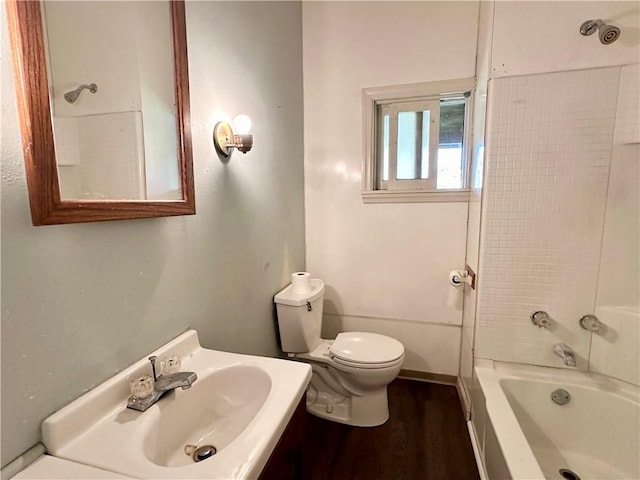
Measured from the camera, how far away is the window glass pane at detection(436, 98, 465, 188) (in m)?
2.08

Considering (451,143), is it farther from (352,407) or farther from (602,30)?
(352,407)

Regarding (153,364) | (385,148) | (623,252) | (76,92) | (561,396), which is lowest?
(561,396)

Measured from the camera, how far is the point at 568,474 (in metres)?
1.43

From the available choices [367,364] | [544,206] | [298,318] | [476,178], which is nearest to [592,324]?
[544,206]

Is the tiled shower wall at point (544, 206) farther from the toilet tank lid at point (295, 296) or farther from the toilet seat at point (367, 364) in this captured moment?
the toilet tank lid at point (295, 296)

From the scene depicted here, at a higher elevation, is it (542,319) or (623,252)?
(623,252)

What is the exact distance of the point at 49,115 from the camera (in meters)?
0.67

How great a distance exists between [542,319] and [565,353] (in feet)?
0.61

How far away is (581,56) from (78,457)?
225 centimetres

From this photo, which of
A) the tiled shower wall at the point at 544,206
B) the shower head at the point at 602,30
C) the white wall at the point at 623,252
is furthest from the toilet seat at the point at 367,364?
the shower head at the point at 602,30

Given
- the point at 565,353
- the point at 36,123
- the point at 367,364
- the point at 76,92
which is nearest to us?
the point at 36,123

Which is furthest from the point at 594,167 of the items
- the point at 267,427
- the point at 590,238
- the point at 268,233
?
the point at 267,427

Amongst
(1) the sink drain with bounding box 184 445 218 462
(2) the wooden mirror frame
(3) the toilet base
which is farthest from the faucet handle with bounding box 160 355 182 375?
(3) the toilet base

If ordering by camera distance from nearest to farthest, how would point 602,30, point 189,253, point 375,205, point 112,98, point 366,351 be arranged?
point 112,98 < point 189,253 < point 602,30 < point 366,351 < point 375,205
